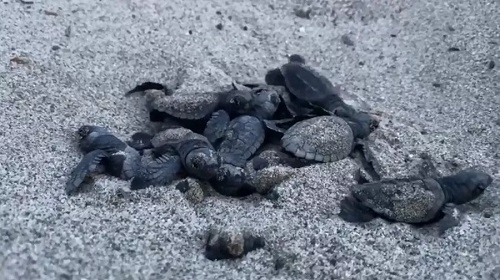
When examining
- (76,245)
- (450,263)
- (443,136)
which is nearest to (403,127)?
(443,136)

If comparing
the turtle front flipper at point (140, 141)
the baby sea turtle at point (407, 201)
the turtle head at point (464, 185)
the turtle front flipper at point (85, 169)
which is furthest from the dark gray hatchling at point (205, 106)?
the turtle head at point (464, 185)

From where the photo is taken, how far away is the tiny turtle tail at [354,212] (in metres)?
1.79

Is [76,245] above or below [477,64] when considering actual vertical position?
below

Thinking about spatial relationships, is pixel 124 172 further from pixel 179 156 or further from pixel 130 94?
pixel 130 94

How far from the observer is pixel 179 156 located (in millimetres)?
1902

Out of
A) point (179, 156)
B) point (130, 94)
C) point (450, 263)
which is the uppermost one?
point (450, 263)

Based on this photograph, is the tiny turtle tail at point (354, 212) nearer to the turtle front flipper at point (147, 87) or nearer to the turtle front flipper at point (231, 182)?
the turtle front flipper at point (231, 182)

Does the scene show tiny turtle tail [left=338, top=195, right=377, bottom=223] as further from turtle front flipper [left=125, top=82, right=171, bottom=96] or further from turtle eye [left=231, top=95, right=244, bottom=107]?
turtle front flipper [left=125, top=82, right=171, bottom=96]

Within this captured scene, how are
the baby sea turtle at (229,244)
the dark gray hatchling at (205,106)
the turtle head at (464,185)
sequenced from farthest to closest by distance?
1. the dark gray hatchling at (205,106)
2. the turtle head at (464,185)
3. the baby sea turtle at (229,244)

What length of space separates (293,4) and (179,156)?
141cm

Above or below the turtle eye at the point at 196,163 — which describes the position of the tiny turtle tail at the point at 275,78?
below

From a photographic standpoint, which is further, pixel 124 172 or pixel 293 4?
pixel 293 4

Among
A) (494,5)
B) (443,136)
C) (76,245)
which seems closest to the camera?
(76,245)

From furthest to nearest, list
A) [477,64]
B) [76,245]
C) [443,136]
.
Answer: [477,64] → [443,136] → [76,245]
